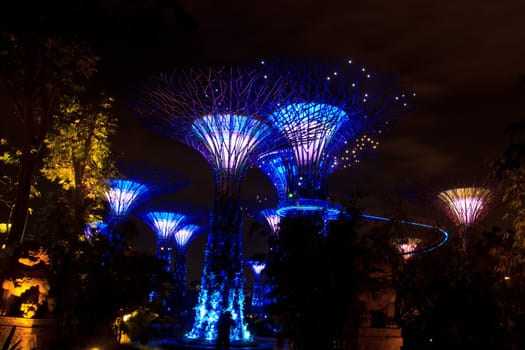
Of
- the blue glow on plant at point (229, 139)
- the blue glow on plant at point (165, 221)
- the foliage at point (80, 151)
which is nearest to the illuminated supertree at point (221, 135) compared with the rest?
the blue glow on plant at point (229, 139)

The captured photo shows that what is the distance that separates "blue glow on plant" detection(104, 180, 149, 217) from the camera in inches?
1454

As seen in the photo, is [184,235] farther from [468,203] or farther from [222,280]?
[222,280]

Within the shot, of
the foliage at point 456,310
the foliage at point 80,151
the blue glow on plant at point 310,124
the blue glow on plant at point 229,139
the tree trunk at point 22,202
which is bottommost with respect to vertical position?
the foliage at point 456,310

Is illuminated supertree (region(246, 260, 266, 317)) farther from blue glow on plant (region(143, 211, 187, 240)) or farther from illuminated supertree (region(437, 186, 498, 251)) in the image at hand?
illuminated supertree (region(437, 186, 498, 251))

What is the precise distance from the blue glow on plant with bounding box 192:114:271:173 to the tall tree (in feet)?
29.7

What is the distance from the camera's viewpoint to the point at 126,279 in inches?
535

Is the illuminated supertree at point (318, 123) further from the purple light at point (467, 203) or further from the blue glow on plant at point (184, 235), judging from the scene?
the blue glow on plant at point (184, 235)

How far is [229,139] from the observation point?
21484mm

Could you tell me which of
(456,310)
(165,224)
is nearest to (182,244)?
(165,224)

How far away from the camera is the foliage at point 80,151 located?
14969 millimetres

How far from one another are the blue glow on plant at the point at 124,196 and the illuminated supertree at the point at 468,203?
2075cm

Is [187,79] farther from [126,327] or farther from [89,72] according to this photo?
[126,327]

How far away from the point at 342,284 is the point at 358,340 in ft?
3.25

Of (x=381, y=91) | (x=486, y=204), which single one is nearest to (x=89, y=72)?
(x=381, y=91)
